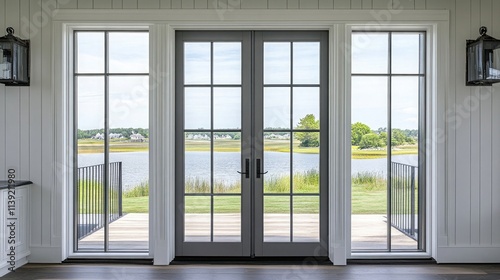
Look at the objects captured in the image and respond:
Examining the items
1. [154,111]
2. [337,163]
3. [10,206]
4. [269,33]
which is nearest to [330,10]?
[269,33]

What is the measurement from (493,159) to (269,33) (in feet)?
8.81

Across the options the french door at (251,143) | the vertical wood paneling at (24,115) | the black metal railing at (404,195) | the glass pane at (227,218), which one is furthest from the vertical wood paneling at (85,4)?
the black metal railing at (404,195)

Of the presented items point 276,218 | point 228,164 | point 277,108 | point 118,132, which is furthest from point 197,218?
point 277,108

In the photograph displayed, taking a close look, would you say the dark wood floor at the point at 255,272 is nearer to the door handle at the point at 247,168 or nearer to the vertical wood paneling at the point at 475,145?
the vertical wood paneling at the point at 475,145

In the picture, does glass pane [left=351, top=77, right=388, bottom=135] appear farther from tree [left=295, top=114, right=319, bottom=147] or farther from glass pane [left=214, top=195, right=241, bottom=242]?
glass pane [left=214, top=195, right=241, bottom=242]

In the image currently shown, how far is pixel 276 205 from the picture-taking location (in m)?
4.69

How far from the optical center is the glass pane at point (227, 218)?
470cm

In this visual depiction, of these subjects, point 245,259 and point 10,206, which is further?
point 245,259

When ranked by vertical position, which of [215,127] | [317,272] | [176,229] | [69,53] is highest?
[69,53]

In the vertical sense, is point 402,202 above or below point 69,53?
below

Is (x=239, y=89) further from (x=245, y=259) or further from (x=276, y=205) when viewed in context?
(x=245, y=259)

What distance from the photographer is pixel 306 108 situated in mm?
4699

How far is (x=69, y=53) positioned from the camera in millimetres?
4617

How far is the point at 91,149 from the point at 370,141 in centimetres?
298
